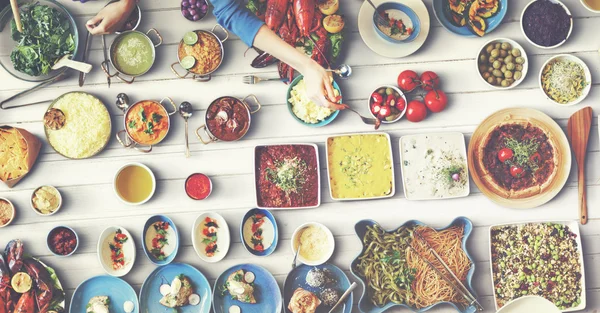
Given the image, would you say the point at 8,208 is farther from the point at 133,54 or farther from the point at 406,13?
the point at 406,13

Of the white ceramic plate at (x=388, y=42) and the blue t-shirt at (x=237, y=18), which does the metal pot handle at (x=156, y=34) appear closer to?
the blue t-shirt at (x=237, y=18)

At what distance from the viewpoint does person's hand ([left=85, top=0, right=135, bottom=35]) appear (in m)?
3.58

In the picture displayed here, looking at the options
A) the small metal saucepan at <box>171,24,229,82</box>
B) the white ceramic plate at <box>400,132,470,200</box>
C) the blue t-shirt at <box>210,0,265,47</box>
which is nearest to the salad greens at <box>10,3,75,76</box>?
the small metal saucepan at <box>171,24,229,82</box>

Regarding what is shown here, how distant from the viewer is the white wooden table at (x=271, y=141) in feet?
12.5

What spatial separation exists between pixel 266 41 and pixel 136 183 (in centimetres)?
159

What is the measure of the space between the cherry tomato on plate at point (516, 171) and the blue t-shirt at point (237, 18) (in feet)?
6.99

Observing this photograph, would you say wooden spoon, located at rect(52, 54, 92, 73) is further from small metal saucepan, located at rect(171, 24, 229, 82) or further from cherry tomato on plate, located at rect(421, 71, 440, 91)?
cherry tomato on plate, located at rect(421, 71, 440, 91)

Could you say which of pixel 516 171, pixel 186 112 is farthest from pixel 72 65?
pixel 516 171

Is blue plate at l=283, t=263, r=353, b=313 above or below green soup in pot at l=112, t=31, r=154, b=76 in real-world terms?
below

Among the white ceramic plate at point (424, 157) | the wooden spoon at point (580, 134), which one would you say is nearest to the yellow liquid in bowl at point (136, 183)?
the white ceramic plate at point (424, 157)

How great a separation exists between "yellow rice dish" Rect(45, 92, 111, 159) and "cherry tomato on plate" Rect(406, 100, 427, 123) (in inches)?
87.6

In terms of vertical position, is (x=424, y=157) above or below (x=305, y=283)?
above

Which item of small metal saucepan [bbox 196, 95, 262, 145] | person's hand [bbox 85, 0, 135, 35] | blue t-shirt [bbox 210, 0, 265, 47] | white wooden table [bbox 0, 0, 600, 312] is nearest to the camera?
blue t-shirt [bbox 210, 0, 265, 47]

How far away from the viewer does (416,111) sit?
3.68 m
